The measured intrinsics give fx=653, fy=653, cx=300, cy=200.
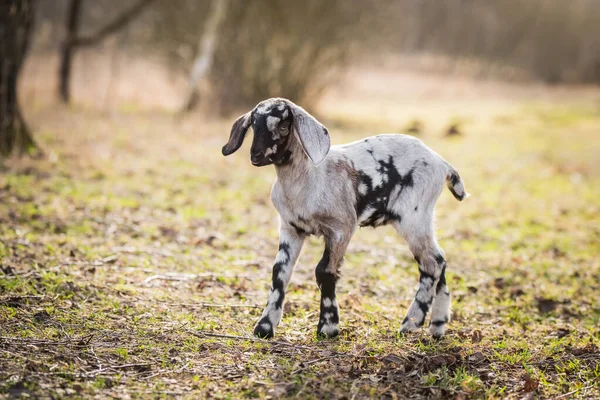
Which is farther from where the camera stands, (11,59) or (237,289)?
(11,59)

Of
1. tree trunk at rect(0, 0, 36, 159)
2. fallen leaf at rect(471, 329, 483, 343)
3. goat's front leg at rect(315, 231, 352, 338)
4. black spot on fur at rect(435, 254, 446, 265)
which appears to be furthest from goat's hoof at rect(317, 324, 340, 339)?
tree trunk at rect(0, 0, 36, 159)

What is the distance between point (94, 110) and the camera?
16641mm

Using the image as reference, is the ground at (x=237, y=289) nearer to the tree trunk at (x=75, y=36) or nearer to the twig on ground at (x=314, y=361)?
the twig on ground at (x=314, y=361)

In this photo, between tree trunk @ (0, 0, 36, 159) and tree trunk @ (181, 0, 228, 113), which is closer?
tree trunk @ (0, 0, 36, 159)

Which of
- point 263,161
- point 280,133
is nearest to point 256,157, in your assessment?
point 263,161

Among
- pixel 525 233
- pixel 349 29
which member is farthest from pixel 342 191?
pixel 349 29

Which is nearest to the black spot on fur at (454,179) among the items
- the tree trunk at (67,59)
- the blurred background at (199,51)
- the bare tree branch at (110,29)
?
the blurred background at (199,51)

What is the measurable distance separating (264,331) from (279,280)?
39 cm

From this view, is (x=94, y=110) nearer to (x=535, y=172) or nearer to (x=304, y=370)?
(x=535, y=172)

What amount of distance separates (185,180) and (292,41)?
1026 centimetres

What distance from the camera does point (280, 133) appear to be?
4703mm

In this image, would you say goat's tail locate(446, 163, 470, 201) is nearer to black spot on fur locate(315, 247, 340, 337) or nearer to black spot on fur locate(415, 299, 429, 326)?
black spot on fur locate(415, 299, 429, 326)

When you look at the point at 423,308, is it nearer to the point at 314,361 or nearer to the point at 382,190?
the point at 382,190

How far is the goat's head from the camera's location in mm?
4566
